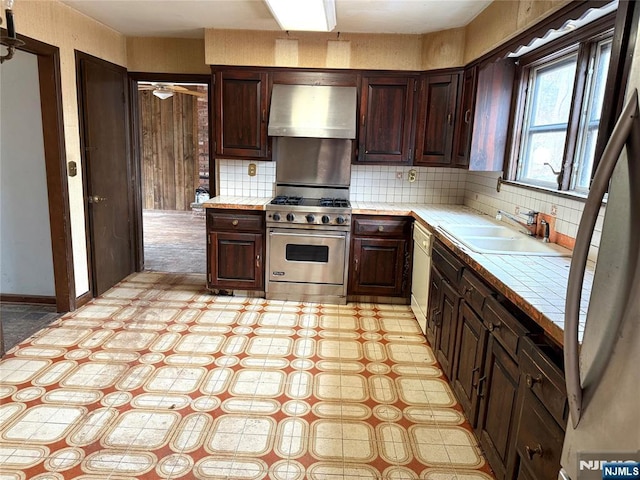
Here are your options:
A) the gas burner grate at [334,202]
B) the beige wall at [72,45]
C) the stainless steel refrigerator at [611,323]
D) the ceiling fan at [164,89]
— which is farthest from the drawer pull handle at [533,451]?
the ceiling fan at [164,89]

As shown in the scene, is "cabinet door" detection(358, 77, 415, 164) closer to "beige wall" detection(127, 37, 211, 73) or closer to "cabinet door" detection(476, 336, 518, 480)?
"beige wall" detection(127, 37, 211, 73)

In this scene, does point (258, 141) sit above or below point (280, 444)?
above

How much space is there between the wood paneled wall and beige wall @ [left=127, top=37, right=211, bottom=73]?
4.47 metres

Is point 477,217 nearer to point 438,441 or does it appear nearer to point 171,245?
point 438,441

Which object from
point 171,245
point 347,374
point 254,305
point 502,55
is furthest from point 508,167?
point 171,245

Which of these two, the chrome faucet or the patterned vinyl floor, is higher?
the chrome faucet

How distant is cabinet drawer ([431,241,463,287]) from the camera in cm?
242

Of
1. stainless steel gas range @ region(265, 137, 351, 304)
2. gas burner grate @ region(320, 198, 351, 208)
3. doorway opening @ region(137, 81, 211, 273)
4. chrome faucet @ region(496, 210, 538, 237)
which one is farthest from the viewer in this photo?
doorway opening @ region(137, 81, 211, 273)

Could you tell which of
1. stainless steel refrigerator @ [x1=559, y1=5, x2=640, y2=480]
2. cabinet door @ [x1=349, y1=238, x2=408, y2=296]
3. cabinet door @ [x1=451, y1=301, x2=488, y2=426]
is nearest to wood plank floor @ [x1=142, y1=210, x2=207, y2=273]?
cabinet door @ [x1=349, y1=238, x2=408, y2=296]

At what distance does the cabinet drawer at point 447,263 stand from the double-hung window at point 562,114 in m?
0.80

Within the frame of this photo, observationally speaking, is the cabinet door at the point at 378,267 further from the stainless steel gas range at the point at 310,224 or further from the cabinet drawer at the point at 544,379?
the cabinet drawer at the point at 544,379

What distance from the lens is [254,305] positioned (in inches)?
152

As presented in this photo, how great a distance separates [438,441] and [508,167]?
2174mm
